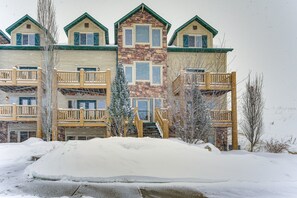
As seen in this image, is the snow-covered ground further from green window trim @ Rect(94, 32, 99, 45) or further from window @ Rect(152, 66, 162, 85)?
green window trim @ Rect(94, 32, 99, 45)

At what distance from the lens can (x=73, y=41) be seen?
11.9m

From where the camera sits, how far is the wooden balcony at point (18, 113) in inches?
390

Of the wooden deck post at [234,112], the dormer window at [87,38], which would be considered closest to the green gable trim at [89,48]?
the dormer window at [87,38]

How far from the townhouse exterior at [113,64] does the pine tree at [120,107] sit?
126cm

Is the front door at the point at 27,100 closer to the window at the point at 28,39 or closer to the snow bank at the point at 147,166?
the window at the point at 28,39

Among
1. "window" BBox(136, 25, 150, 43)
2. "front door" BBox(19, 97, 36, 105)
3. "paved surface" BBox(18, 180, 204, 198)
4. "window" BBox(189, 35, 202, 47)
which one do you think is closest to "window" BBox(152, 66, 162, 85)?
"window" BBox(136, 25, 150, 43)

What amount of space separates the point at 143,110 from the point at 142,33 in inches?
158

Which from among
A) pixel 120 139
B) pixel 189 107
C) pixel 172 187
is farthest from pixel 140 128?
pixel 172 187

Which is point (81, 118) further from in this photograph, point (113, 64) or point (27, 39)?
point (27, 39)

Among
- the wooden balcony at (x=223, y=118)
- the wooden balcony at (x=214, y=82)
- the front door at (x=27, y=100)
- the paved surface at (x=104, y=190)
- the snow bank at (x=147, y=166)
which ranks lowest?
the paved surface at (x=104, y=190)

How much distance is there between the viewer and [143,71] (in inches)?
476

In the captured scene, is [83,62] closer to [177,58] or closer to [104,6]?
[177,58]

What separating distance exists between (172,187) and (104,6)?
2.79 metres

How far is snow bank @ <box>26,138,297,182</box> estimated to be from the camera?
3.80m
